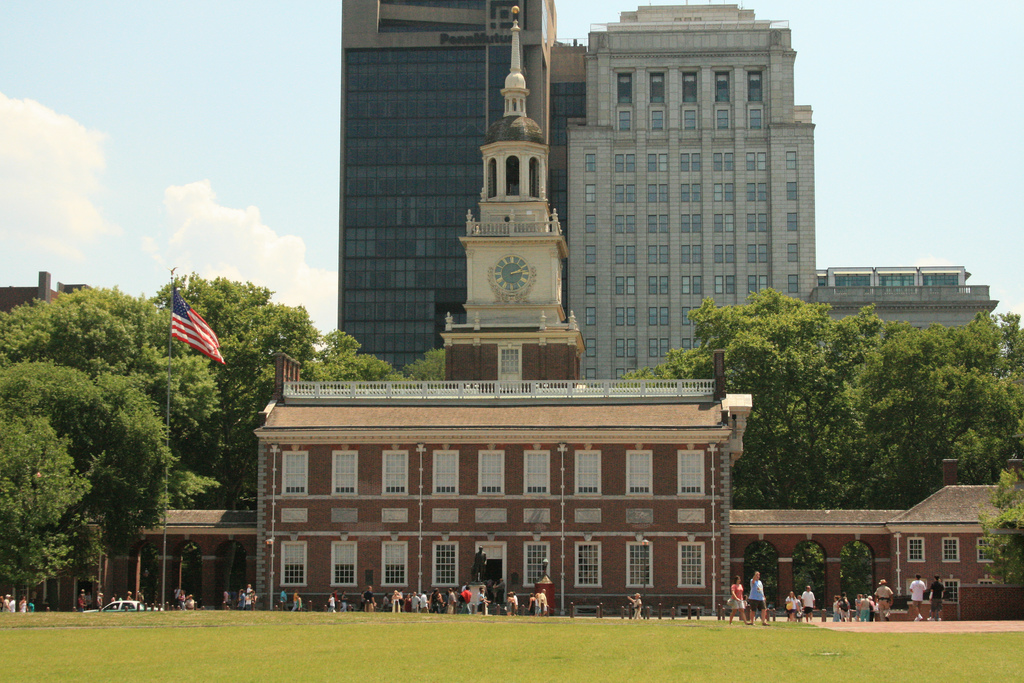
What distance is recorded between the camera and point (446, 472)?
6203cm

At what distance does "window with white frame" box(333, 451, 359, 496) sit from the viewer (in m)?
62.2

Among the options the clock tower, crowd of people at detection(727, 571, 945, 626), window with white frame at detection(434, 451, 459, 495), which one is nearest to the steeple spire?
the clock tower

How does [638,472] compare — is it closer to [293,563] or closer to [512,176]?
[293,563]

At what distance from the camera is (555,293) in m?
72.6

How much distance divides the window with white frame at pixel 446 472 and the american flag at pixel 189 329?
10482mm

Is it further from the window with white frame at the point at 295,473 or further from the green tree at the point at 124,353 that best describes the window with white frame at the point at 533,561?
the green tree at the point at 124,353

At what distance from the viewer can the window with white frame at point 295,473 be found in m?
62.4

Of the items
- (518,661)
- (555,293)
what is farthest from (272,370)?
(518,661)

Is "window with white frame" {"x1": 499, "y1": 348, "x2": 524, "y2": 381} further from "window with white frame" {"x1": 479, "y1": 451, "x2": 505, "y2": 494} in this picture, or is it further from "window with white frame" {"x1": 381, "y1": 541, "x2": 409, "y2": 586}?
"window with white frame" {"x1": 381, "y1": 541, "x2": 409, "y2": 586}

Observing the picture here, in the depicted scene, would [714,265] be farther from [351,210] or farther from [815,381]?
[815,381]

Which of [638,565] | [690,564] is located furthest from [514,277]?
[690,564]

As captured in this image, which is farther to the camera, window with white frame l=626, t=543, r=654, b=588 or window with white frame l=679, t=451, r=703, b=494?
window with white frame l=679, t=451, r=703, b=494

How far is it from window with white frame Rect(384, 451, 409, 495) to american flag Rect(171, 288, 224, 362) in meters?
8.59

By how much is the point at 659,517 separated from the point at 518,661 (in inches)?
1113
